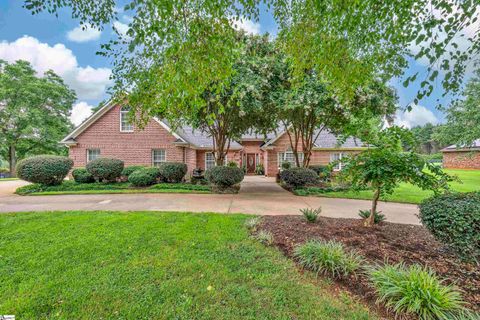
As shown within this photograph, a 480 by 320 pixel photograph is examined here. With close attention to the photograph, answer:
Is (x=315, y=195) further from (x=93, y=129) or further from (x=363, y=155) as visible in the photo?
(x=93, y=129)

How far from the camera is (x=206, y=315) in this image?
257cm

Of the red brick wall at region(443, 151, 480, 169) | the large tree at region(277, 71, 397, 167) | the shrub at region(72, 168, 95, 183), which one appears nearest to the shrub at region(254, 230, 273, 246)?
the large tree at region(277, 71, 397, 167)

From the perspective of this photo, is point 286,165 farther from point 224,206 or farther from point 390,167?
point 390,167

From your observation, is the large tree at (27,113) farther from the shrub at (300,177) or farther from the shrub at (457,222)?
the shrub at (457,222)

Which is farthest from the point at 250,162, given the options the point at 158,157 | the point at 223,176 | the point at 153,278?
the point at 153,278

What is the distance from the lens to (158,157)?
16484mm

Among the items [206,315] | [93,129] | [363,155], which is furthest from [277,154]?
[206,315]

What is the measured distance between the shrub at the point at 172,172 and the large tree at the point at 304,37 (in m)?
9.16

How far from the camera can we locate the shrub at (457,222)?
349 cm

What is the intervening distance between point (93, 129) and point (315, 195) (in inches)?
587

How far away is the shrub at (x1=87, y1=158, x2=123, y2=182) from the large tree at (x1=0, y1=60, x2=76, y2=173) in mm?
16865

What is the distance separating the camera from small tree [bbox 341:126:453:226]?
179 inches

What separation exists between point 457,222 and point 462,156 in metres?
30.8

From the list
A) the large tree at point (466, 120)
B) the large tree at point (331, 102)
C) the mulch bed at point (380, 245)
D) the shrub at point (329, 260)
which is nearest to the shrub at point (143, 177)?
the large tree at point (331, 102)
